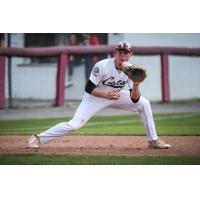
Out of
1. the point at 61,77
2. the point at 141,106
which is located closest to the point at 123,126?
the point at 61,77

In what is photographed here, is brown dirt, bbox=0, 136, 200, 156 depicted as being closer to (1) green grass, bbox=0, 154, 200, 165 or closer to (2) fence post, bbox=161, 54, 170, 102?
(1) green grass, bbox=0, 154, 200, 165

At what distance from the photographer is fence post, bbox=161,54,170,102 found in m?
8.70

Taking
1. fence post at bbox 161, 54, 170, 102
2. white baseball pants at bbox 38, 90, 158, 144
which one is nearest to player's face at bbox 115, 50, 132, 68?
white baseball pants at bbox 38, 90, 158, 144

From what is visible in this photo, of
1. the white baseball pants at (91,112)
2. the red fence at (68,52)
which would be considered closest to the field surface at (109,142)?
the white baseball pants at (91,112)

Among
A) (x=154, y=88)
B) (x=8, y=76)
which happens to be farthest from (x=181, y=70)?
(x=8, y=76)

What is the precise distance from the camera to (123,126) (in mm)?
9109

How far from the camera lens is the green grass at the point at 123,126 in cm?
805

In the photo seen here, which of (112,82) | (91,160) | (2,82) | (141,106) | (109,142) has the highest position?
(2,82)

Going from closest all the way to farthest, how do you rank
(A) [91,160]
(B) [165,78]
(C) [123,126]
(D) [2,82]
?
(A) [91,160]
(D) [2,82]
(B) [165,78]
(C) [123,126]

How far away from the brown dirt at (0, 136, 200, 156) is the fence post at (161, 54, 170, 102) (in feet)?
2.73

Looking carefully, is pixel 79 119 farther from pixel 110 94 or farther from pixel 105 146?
pixel 105 146

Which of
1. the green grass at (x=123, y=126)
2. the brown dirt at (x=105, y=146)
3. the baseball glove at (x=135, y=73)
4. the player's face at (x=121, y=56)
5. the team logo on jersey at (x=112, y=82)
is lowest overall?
the brown dirt at (x=105, y=146)

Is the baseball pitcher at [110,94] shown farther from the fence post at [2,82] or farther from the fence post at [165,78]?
the fence post at [165,78]

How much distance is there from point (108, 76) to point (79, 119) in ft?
1.72
